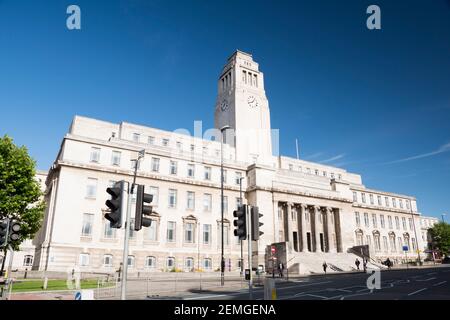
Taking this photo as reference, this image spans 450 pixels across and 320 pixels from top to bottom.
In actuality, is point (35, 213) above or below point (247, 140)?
below

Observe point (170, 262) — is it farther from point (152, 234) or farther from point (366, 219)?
point (366, 219)

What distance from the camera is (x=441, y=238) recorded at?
92875mm

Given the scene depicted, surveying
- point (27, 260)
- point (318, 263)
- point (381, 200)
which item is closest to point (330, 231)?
point (318, 263)

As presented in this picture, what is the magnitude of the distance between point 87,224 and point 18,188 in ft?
32.4

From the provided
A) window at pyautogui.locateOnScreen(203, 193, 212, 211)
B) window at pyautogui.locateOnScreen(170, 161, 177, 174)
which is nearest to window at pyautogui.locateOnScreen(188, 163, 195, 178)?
window at pyautogui.locateOnScreen(170, 161, 177, 174)

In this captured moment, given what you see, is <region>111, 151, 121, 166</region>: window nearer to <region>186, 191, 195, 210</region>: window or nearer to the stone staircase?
<region>186, 191, 195, 210</region>: window

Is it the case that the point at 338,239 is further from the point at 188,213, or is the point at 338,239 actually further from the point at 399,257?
the point at 188,213

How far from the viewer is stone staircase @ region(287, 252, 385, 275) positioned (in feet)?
142

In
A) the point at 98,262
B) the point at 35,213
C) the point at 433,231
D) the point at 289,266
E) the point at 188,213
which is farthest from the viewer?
the point at 433,231

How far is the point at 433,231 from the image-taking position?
94938mm

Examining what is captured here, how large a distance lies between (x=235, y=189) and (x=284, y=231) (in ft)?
37.0

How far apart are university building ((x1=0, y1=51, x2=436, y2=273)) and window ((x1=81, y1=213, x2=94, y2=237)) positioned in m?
0.11
